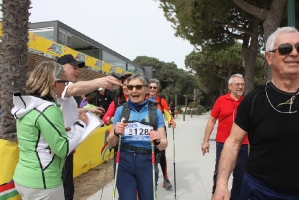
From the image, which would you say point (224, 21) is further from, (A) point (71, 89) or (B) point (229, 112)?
(A) point (71, 89)

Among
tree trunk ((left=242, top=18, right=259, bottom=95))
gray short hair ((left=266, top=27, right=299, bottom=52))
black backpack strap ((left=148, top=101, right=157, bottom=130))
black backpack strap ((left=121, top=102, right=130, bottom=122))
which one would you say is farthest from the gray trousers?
tree trunk ((left=242, top=18, right=259, bottom=95))

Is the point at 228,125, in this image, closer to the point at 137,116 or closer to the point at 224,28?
the point at 137,116

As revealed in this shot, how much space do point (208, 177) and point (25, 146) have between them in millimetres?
4740

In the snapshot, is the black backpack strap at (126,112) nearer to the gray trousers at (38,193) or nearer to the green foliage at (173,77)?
the gray trousers at (38,193)

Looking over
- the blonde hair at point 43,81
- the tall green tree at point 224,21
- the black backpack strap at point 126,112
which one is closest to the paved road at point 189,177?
the black backpack strap at point 126,112

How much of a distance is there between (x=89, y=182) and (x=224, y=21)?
8632 mm

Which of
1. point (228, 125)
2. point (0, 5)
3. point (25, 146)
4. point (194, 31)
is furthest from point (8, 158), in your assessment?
point (194, 31)

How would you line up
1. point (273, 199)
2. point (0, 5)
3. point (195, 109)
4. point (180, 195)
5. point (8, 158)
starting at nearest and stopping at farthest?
point (273, 199) → point (8, 158) → point (0, 5) → point (180, 195) → point (195, 109)

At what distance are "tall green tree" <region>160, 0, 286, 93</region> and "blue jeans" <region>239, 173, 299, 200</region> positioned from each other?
6.69 metres

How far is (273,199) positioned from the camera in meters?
1.91

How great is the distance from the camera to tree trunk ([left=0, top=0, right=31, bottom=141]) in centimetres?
334

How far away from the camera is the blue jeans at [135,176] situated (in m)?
2.92

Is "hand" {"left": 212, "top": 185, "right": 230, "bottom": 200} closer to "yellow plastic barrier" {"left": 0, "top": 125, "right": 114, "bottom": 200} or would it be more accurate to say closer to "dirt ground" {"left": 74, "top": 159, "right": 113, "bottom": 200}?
"yellow plastic barrier" {"left": 0, "top": 125, "right": 114, "bottom": 200}

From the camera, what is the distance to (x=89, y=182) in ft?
18.5
